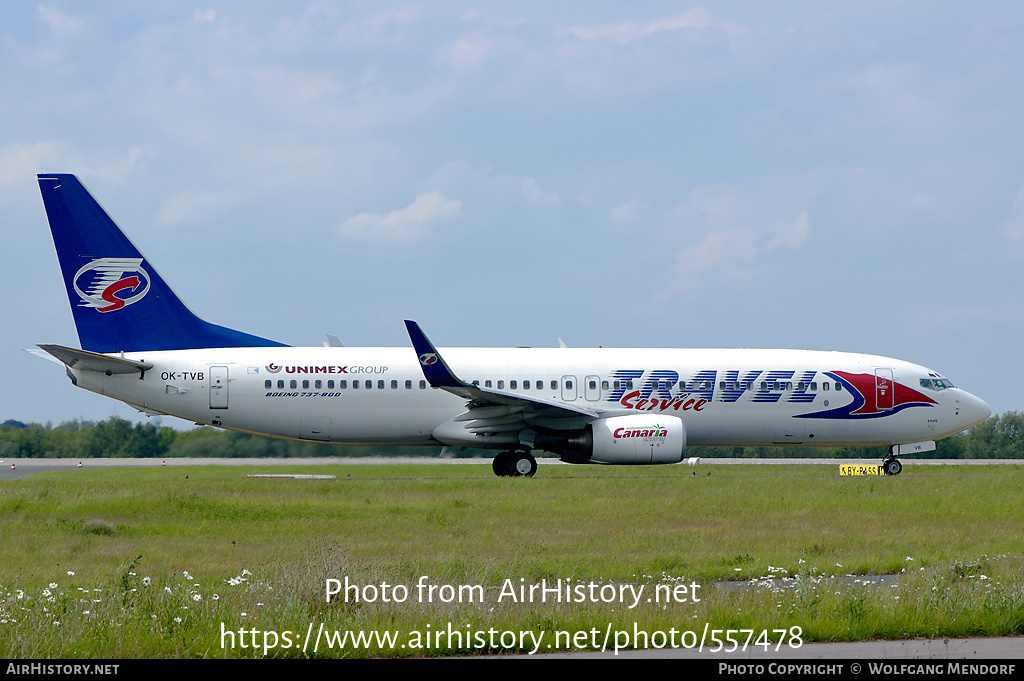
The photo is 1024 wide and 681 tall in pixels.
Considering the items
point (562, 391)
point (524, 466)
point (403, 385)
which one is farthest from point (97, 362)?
point (562, 391)

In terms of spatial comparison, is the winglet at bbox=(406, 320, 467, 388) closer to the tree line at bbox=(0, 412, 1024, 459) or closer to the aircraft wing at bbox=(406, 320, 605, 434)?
the aircraft wing at bbox=(406, 320, 605, 434)

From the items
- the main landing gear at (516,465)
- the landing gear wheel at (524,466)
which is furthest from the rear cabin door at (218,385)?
the landing gear wheel at (524,466)

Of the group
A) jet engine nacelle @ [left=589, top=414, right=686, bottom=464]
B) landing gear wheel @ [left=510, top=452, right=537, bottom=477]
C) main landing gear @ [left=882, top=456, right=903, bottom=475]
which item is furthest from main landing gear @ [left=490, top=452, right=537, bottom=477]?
main landing gear @ [left=882, top=456, right=903, bottom=475]

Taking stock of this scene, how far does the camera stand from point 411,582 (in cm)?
1066

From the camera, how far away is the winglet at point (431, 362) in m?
24.2

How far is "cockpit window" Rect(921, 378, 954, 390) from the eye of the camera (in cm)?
2914

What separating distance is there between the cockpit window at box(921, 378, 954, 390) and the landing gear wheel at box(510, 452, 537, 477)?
10987 mm

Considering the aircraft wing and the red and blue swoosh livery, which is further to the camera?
the red and blue swoosh livery

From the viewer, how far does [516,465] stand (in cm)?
2712

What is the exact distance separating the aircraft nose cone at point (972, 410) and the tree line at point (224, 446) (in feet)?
12.6

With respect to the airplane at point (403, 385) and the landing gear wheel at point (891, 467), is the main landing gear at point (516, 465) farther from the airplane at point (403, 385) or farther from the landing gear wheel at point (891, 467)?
the landing gear wheel at point (891, 467)

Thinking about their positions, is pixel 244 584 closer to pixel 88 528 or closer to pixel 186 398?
pixel 88 528
